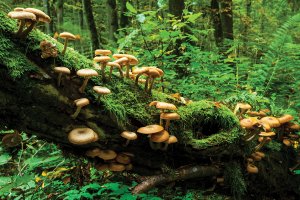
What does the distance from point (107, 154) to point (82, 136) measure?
17.8 inches

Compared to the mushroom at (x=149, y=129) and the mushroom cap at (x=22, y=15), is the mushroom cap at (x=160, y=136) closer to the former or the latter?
the mushroom at (x=149, y=129)

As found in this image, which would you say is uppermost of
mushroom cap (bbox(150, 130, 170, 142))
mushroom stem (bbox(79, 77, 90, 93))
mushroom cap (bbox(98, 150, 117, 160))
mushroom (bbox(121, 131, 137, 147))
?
mushroom stem (bbox(79, 77, 90, 93))

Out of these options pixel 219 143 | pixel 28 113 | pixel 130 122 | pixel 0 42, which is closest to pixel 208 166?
pixel 219 143

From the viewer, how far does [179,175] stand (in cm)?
323

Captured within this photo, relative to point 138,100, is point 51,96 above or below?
above

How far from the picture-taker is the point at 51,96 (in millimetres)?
2510

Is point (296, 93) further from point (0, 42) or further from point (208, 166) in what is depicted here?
point (0, 42)

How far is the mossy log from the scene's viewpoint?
2.40m

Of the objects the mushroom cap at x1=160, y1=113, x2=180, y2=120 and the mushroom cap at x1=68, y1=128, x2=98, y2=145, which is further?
the mushroom cap at x1=160, y1=113, x2=180, y2=120

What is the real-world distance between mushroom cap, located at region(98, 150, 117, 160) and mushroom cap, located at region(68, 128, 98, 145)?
32 centimetres

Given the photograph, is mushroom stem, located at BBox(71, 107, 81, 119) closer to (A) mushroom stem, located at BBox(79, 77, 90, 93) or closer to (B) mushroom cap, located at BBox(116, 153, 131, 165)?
(A) mushroom stem, located at BBox(79, 77, 90, 93)

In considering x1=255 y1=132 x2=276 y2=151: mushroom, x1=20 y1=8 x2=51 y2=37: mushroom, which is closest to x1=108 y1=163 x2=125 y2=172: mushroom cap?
x1=20 y1=8 x2=51 y2=37: mushroom

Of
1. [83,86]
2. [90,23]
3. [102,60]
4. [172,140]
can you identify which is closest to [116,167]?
[172,140]

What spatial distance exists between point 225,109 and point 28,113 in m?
2.48
